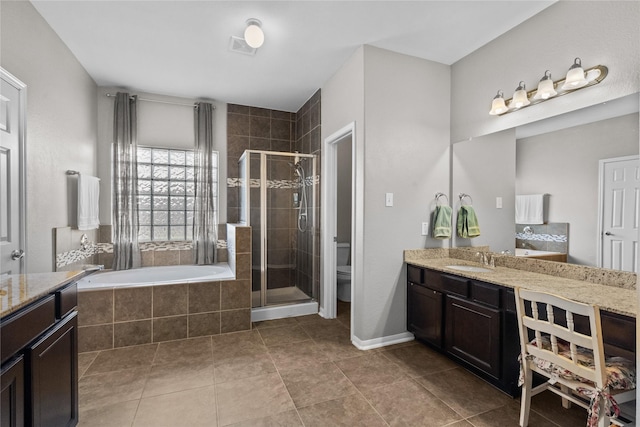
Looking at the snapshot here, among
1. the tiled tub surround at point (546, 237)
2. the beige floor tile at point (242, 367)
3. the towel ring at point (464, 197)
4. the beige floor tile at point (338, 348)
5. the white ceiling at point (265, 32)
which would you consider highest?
the white ceiling at point (265, 32)

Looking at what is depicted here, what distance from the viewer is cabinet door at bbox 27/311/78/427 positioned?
1.17m

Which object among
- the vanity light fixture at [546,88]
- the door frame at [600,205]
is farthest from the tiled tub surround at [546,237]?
the vanity light fixture at [546,88]

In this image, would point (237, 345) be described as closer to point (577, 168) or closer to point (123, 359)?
point (123, 359)

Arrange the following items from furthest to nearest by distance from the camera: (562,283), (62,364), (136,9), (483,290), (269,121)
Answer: (269,121)
(136,9)
(483,290)
(562,283)
(62,364)

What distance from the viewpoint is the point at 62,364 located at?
1.38m

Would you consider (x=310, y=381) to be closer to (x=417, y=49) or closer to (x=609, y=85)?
(x=609, y=85)

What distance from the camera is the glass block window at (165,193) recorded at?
378 cm

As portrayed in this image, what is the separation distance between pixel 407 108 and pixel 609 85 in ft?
4.52

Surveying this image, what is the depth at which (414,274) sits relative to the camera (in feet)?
8.81

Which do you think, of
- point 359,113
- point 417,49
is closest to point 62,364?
point 359,113

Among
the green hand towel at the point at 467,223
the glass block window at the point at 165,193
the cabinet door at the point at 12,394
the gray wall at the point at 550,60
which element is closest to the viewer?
the cabinet door at the point at 12,394

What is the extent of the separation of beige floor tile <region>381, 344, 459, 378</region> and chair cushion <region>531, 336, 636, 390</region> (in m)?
0.83

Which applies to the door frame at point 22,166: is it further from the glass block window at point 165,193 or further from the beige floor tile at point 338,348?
the beige floor tile at point 338,348

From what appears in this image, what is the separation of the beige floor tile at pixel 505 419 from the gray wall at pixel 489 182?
119cm
